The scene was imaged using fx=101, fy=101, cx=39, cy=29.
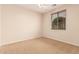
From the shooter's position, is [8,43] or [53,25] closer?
[8,43]

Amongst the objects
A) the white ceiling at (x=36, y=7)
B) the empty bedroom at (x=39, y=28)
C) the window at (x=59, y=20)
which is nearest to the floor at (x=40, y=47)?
the empty bedroom at (x=39, y=28)

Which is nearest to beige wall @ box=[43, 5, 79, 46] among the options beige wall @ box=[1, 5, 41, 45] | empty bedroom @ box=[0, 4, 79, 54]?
empty bedroom @ box=[0, 4, 79, 54]

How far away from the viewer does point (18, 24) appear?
5.24 ft

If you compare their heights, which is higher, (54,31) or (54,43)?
(54,31)

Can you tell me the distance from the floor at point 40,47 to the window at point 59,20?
244 mm

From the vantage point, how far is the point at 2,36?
1485 mm

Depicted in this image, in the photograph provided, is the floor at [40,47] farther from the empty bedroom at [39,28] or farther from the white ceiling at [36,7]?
the white ceiling at [36,7]

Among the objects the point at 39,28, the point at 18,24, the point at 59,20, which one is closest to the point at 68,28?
the point at 59,20

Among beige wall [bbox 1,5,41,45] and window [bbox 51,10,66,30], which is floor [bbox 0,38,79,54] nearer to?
beige wall [bbox 1,5,41,45]

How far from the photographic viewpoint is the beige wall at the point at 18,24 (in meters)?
1.50

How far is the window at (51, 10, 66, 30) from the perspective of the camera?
1630mm
